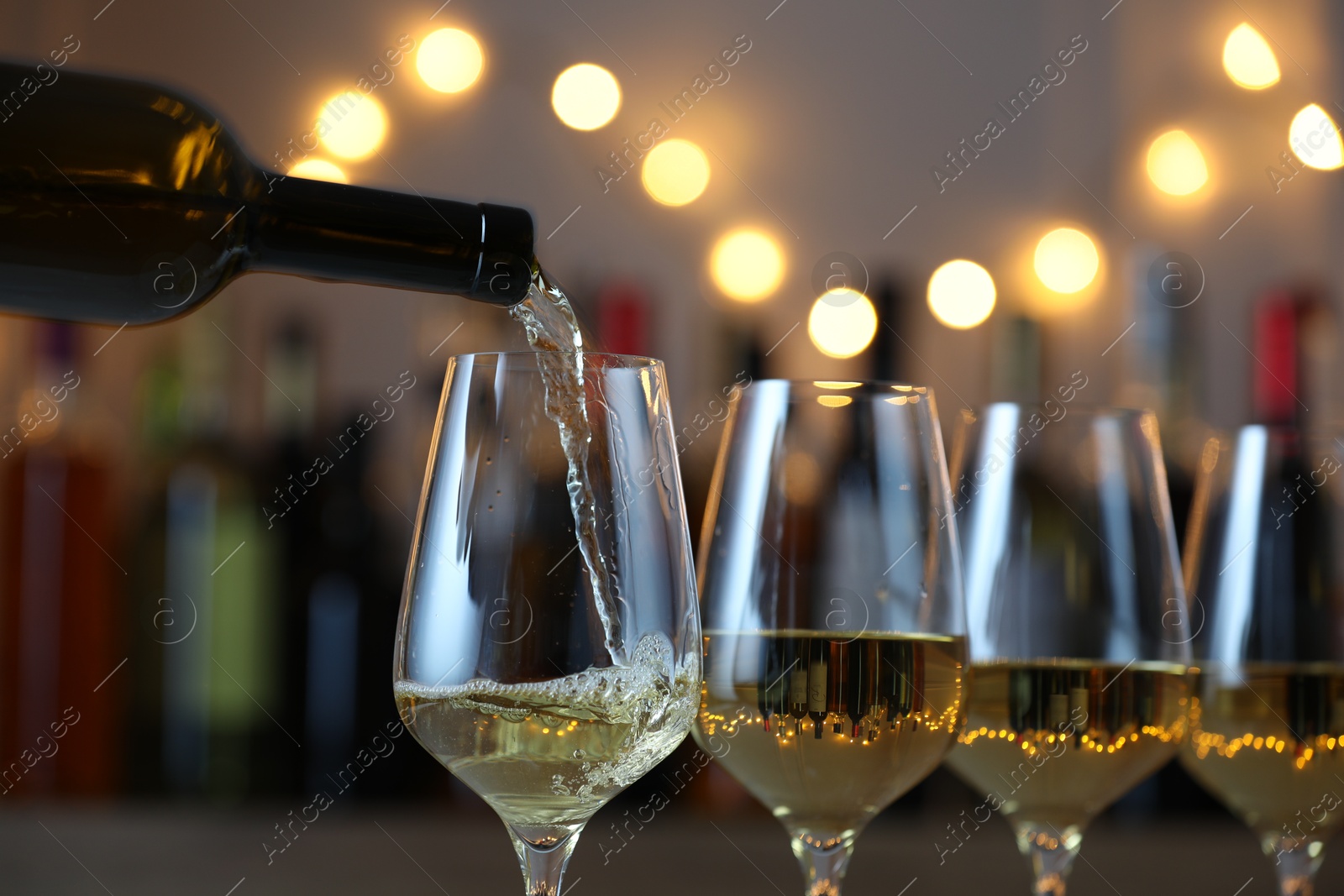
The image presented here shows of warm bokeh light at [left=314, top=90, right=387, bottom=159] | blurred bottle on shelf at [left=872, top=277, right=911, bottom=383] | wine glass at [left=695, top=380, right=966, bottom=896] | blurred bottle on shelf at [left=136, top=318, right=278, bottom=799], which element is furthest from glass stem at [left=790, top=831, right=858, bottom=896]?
warm bokeh light at [left=314, top=90, right=387, bottom=159]

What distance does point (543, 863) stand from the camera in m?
0.52

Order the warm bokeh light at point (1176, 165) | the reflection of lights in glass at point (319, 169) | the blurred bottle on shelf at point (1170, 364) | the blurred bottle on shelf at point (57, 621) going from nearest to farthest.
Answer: the blurred bottle on shelf at point (57, 621), the blurred bottle on shelf at point (1170, 364), the reflection of lights in glass at point (319, 169), the warm bokeh light at point (1176, 165)

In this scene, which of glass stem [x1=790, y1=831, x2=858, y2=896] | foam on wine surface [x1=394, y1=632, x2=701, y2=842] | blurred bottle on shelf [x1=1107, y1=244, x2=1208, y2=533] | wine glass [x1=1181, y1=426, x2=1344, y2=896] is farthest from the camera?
blurred bottle on shelf [x1=1107, y1=244, x2=1208, y2=533]

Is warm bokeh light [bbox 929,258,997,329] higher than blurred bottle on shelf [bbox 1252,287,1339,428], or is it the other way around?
warm bokeh light [bbox 929,258,997,329]

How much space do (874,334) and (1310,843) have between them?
33.9 inches

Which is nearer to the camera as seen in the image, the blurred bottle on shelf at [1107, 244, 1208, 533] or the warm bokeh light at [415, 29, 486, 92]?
the blurred bottle on shelf at [1107, 244, 1208, 533]

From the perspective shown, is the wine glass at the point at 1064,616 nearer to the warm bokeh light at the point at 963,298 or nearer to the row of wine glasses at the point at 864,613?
the row of wine glasses at the point at 864,613

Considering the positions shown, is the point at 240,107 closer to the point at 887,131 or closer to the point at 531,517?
the point at 887,131

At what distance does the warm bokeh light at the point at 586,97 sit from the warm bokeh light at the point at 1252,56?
0.68 m

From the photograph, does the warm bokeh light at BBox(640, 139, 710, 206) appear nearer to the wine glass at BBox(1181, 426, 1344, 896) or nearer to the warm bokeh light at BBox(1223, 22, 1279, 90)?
the warm bokeh light at BBox(1223, 22, 1279, 90)

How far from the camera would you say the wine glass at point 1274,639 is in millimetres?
731

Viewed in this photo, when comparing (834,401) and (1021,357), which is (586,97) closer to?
(1021,357)

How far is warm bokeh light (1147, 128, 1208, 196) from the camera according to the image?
1569mm

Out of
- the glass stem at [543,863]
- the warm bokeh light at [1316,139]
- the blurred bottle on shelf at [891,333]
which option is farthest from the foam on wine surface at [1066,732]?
the warm bokeh light at [1316,139]
